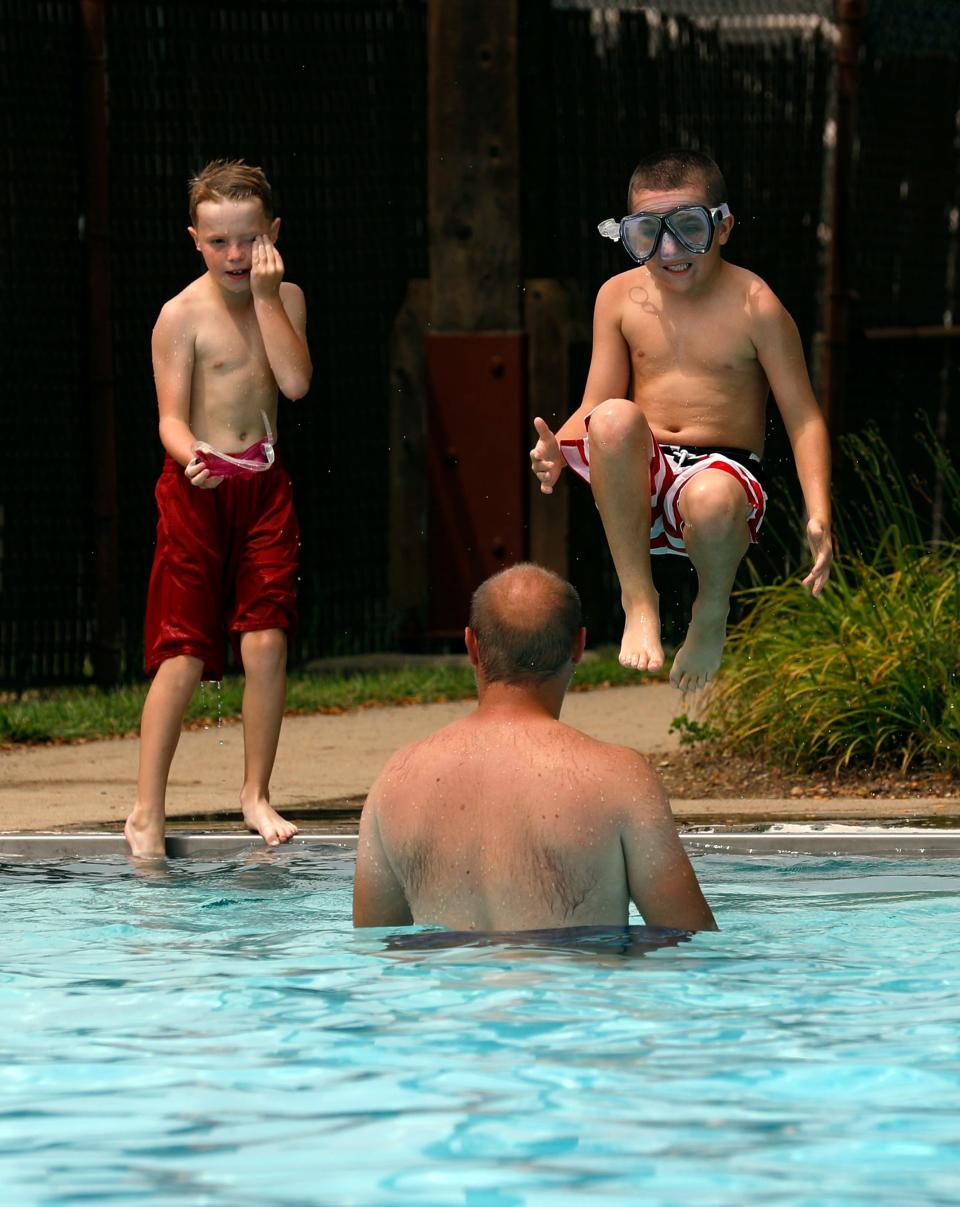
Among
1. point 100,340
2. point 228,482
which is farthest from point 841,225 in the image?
point 228,482

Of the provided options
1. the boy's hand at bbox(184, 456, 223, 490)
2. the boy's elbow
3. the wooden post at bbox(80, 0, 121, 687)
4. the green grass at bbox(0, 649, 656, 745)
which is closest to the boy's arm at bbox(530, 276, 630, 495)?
the boy's elbow

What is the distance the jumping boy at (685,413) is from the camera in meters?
5.87

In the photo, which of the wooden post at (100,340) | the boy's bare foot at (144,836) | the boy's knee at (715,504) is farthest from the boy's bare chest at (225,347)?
the wooden post at (100,340)

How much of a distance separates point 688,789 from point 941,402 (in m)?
5.03

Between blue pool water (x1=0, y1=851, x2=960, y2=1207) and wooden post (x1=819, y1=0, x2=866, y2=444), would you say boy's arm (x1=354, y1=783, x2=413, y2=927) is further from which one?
wooden post (x1=819, y1=0, x2=866, y2=444)

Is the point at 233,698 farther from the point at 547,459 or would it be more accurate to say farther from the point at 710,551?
the point at 710,551

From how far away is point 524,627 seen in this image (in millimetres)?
4332

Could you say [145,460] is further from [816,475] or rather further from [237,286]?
[816,475]

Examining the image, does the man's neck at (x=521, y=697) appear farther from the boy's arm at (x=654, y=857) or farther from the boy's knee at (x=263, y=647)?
the boy's knee at (x=263, y=647)

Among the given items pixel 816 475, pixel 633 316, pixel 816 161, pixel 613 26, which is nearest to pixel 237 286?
pixel 633 316

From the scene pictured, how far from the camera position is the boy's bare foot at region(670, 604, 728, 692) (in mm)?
6020

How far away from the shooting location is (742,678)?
26.1 feet

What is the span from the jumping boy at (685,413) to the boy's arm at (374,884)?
1364 millimetres

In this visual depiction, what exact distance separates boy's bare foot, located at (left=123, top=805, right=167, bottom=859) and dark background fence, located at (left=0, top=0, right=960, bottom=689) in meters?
3.85
